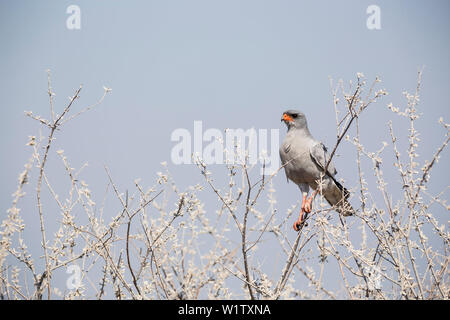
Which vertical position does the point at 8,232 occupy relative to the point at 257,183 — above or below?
below

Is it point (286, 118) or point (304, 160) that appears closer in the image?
point (304, 160)

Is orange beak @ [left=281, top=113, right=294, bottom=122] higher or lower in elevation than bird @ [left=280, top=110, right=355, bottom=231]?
higher

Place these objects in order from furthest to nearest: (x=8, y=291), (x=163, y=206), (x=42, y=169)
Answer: (x=163, y=206)
(x=8, y=291)
(x=42, y=169)

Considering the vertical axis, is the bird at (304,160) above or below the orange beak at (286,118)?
below

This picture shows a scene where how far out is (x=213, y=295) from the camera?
3.40 m

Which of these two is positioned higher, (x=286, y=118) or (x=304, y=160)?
(x=286, y=118)

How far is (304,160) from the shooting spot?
578 centimetres

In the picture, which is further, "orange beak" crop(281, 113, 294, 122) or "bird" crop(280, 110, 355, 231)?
"orange beak" crop(281, 113, 294, 122)

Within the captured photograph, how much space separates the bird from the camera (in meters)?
5.74

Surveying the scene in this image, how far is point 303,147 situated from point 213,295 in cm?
281

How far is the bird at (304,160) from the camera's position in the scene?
5.74 metres

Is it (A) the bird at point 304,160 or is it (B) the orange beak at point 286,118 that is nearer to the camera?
(A) the bird at point 304,160
